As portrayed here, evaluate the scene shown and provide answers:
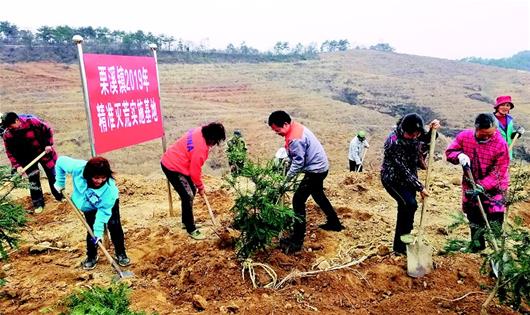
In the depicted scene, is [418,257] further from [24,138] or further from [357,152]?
[357,152]

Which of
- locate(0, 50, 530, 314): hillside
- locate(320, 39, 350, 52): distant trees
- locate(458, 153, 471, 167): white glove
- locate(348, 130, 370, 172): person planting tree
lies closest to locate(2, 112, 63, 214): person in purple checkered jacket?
locate(0, 50, 530, 314): hillside

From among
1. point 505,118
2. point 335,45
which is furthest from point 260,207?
point 335,45

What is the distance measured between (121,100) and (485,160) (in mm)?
3521

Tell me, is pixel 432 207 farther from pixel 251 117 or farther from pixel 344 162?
pixel 251 117

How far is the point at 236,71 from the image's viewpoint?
101 ft

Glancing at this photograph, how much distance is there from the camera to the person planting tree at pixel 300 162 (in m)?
3.87

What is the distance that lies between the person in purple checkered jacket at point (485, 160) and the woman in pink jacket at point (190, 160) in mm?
2185

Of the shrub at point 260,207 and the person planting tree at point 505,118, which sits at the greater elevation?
the person planting tree at point 505,118

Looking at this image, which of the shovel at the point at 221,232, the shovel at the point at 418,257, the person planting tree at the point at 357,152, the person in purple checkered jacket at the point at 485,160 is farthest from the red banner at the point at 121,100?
the person planting tree at the point at 357,152

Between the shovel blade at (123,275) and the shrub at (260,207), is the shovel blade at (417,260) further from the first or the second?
the shovel blade at (123,275)

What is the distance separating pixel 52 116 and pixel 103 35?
17828mm

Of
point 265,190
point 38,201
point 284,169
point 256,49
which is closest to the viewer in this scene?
point 265,190

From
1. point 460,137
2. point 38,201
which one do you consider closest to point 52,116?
point 38,201

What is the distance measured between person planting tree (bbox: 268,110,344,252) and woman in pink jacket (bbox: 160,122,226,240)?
612mm
